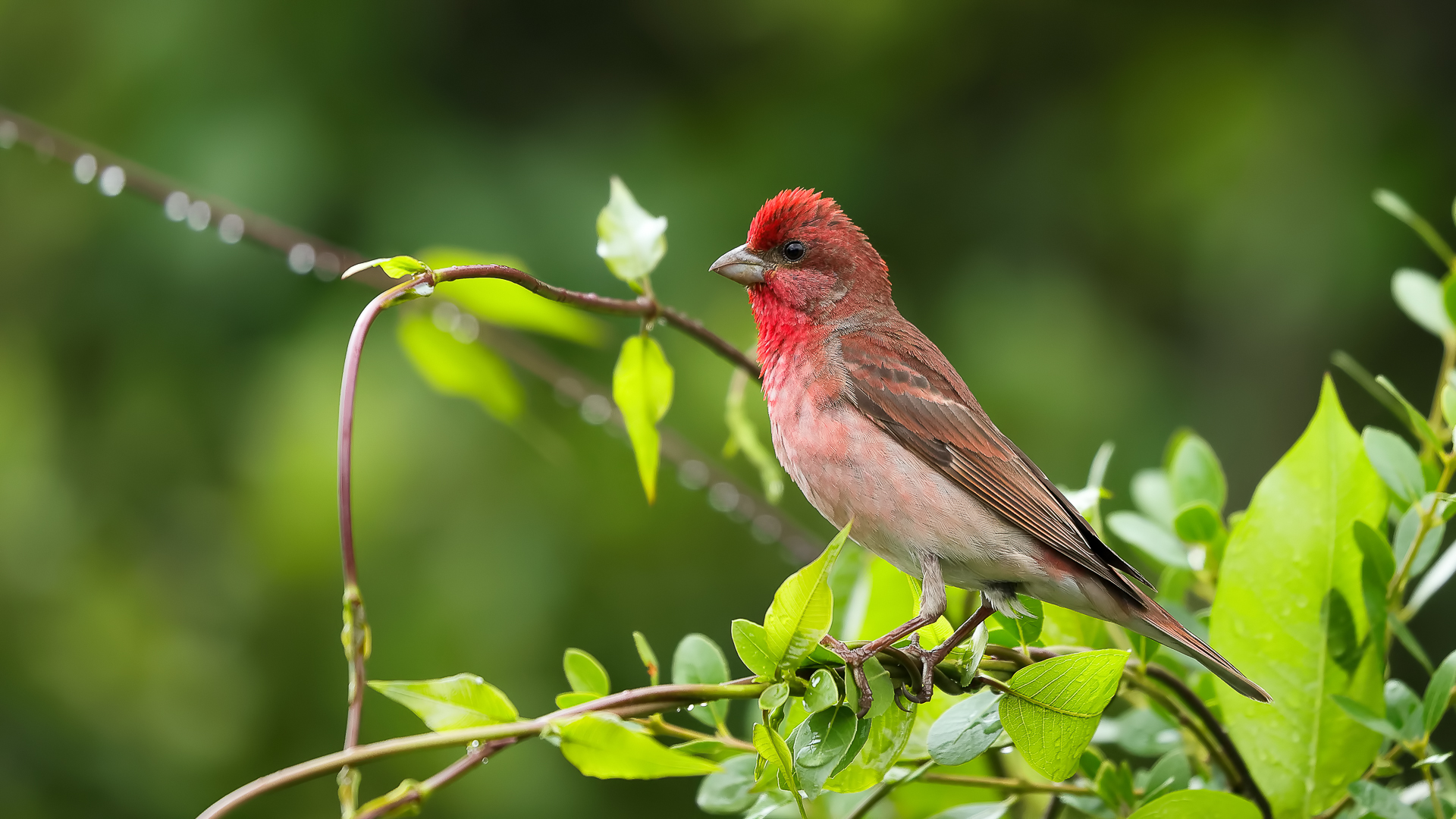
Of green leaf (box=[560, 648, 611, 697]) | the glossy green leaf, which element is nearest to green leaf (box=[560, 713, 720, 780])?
green leaf (box=[560, 648, 611, 697])

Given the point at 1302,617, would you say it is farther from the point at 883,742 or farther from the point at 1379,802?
the point at 883,742

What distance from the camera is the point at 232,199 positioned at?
13.7ft

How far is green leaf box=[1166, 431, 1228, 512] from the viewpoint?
6.92 feet

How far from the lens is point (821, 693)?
136cm

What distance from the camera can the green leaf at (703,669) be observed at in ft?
5.74

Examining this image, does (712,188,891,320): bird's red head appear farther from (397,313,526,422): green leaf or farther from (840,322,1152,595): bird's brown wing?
(397,313,526,422): green leaf

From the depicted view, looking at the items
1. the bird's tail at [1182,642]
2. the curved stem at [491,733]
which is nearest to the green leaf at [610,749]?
the curved stem at [491,733]

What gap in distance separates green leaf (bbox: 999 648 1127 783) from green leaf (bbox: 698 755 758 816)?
455mm

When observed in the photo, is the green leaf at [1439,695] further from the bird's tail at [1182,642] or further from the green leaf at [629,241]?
the green leaf at [629,241]

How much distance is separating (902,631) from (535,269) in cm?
285

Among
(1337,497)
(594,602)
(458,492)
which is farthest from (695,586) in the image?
(1337,497)

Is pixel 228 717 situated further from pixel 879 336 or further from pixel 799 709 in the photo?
pixel 799 709

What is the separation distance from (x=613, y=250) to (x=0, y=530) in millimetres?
3645

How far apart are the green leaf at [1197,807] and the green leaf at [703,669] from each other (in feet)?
1.89
